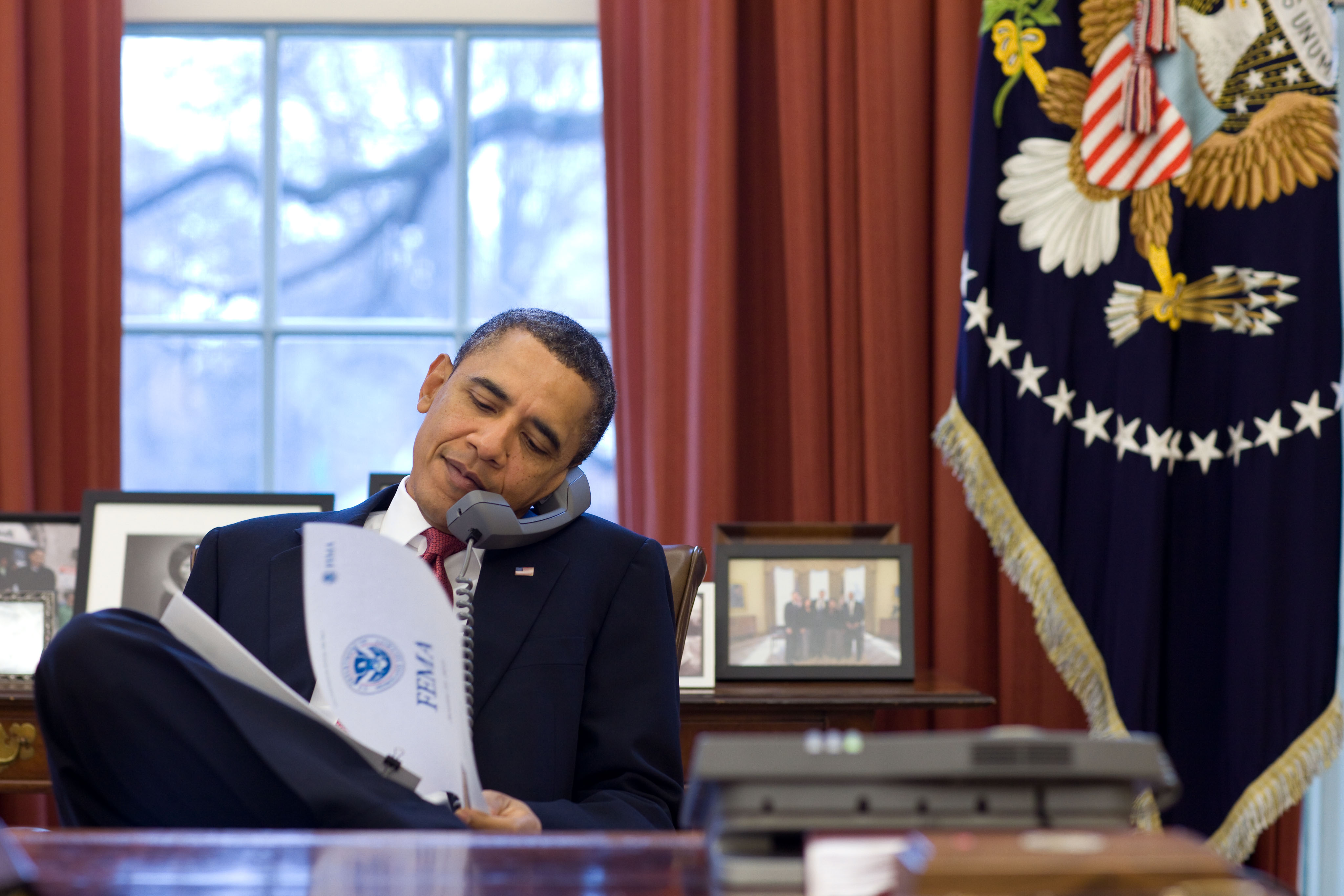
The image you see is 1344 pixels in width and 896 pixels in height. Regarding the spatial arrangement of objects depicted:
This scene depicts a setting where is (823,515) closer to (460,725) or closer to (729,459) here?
(729,459)

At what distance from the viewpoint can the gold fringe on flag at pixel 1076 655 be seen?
7.00 feet

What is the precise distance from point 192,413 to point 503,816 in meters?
1.96

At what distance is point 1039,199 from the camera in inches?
89.4

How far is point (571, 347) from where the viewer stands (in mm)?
1485

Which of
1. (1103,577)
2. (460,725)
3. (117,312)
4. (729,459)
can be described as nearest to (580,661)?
(460,725)

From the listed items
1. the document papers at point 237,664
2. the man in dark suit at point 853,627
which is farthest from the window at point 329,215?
the document papers at point 237,664

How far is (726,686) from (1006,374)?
843 mm

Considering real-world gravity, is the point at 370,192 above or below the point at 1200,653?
above

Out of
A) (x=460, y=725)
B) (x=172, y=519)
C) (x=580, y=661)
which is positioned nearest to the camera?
(x=460, y=725)

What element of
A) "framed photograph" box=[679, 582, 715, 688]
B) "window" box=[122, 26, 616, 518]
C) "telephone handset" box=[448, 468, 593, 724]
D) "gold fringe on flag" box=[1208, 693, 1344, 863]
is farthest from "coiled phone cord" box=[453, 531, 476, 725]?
"gold fringe on flag" box=[1208, 693, 1344, 863]

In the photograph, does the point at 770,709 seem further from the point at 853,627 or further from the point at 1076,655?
the point at 1076,655

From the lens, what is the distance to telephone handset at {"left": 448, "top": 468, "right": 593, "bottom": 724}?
134 cm

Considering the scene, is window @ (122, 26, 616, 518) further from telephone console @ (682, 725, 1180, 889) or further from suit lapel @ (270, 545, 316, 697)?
telephone console @ (682, 725, 1180, 889)

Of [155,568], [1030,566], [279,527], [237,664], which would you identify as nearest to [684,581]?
[279,527]
